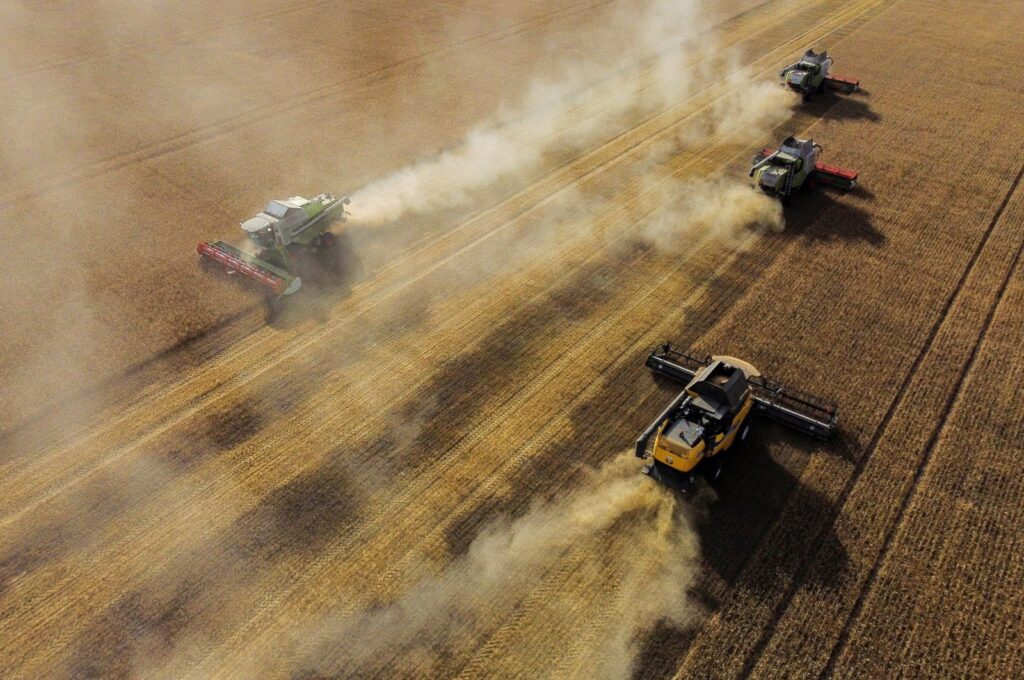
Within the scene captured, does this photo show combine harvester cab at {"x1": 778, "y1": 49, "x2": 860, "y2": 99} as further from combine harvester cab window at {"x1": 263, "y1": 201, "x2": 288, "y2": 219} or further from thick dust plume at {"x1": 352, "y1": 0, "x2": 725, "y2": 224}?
combine harvester cab window at {"x1": 263, "y1": 201, "x2": 288, "y2": 219}

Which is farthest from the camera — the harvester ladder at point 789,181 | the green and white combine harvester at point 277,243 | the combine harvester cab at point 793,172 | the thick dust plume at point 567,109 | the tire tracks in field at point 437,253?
the thick dust plume at point 567,109

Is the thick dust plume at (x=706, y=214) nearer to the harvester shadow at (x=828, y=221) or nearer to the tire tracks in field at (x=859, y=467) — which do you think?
the harvester shadow at (x=828, y=221)

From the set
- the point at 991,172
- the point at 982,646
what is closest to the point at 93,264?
the point at 982,646

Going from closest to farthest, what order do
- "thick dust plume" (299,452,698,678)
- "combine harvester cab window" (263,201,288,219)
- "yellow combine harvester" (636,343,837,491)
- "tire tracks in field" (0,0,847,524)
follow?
"thick dust plume" (299,452,698,678) < "yellow combine harvester" (636,343,837,491) < "tire tracks in field" (0,0,847,524) < "combine harvester cab window" (263,201,288,219)

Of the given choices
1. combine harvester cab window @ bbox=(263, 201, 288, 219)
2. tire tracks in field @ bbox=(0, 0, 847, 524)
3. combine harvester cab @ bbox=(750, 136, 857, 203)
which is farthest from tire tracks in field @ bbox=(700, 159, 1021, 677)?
combine harvester cab window @ bbox=(263, 201, 288, 219)

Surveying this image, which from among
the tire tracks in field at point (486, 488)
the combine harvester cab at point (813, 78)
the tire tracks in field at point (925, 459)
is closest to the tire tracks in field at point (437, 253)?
the combine harvester cab at point (813, 78)

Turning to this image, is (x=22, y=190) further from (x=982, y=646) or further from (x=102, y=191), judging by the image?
(x=982, y=646)
